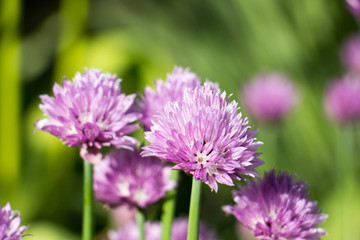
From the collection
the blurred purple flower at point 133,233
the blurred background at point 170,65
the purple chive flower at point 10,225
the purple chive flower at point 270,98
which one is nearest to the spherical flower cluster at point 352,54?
the purple chive flower at point 270,98

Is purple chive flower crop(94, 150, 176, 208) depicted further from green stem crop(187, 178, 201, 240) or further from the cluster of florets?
green stem crop(187, 178, 201, 240)

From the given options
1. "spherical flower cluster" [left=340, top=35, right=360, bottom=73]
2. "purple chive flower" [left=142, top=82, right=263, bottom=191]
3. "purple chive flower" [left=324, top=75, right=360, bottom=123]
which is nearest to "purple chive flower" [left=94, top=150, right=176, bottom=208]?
"purple chive flower" [left=142, top=82, right=263, bottom=191]

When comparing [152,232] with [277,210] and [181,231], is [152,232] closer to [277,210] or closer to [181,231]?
[181,231]

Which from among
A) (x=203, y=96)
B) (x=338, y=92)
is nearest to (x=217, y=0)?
(x=338, y=92)

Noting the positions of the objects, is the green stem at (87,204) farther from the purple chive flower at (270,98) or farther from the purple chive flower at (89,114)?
the purple chive flower at (270,98)

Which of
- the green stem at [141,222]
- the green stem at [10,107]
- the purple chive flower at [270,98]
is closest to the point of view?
the green stem at [141,222]

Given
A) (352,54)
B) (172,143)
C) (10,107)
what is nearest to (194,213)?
(172,143)
